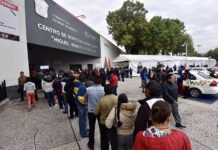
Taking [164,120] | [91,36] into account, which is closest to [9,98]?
[164,120]

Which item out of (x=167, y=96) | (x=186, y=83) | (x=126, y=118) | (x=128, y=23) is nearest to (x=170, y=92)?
(x=167, y=96)

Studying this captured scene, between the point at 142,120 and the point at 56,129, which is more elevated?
the point at 142,120

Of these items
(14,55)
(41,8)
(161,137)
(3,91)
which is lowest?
(3,91)

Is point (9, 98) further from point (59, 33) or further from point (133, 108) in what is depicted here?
point (133, 108)

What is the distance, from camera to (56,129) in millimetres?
4047

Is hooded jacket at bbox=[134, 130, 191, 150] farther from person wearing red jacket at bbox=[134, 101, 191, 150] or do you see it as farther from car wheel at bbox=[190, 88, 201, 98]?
car wheel at bbox=[190, 88, 201, 98]

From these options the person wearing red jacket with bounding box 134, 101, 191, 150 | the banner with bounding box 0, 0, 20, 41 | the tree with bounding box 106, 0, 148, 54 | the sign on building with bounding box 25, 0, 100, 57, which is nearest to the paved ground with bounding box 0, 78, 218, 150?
the person wearing red jacket with bounding box 134, 101, 191, 150

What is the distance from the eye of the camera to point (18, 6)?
25.8 feet

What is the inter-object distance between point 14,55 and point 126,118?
8.92 m

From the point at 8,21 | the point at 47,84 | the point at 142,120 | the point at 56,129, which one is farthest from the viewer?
the point at 8,21

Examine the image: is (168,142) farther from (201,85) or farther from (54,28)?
(54,28)

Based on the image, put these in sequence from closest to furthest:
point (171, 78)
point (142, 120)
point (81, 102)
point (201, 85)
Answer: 1. point (142, 120)
2. point (81, 102)
3. point (171, 78)
4. point (201, 85)

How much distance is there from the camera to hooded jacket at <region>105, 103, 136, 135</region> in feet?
6.33

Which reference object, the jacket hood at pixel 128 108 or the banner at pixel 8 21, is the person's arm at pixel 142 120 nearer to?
the jacket hood at pixel 128 108
